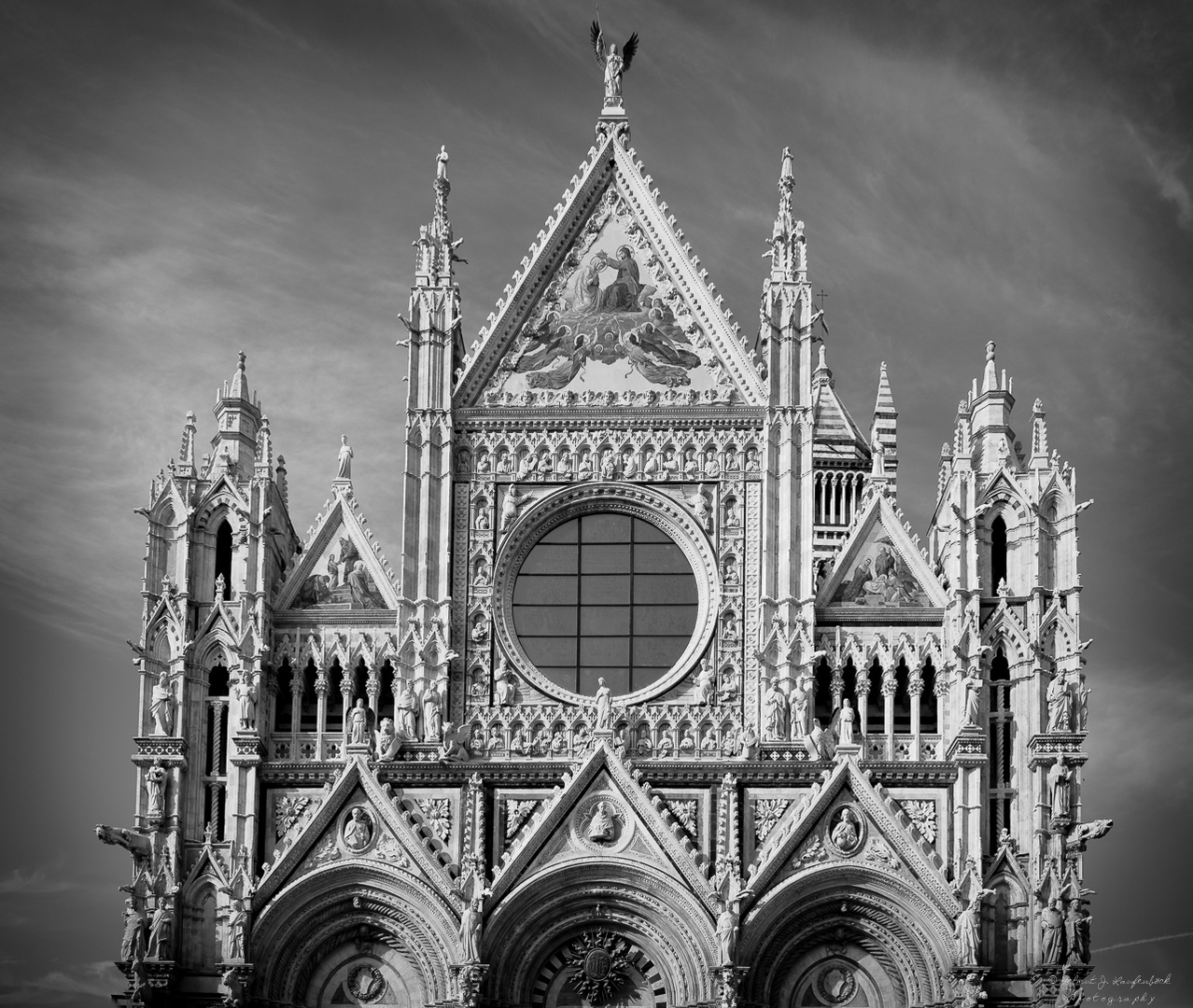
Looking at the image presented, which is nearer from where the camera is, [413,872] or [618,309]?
[413,872]

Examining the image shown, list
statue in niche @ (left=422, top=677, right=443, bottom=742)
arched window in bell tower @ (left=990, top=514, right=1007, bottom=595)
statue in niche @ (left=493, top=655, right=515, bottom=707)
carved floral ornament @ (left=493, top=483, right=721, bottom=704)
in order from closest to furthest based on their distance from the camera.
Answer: statue in niche @ (left=422, top=677, right=443, bottom=742), statue in niche @ (left=493, top=655, right=515, bottom=707), carved floral ornament @ (left=493, top=483, right=721, bottom=704), arched window in bell tower @ (left=990, top=514, right=1007, bottom=595)

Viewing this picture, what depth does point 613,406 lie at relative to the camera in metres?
40.0

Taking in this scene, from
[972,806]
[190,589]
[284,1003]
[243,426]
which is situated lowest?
[284,1003]

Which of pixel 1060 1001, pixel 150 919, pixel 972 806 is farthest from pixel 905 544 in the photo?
pixel 150 919

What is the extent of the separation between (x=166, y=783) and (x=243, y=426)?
5650 millimetres

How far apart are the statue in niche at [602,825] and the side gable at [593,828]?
0.04 ft

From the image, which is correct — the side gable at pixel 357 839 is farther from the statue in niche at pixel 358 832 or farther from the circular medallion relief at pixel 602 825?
the circular medallion relief at pixel 602 825

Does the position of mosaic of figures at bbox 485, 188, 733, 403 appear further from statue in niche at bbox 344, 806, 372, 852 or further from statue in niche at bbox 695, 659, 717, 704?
statue in niche at bbox 344, 806, 372, 852

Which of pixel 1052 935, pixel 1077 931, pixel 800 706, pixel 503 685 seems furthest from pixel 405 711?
pixel 1077 931

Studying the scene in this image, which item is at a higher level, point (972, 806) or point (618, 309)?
point (618, 309)

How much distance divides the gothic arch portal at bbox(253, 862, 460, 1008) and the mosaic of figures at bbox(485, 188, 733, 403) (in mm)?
7545

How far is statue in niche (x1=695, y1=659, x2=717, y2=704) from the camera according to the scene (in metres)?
38.3

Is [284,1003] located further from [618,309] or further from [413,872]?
[618,309]

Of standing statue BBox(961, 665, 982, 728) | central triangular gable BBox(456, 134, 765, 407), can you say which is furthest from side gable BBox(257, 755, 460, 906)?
standing statue BBox(961, 665, 982, 728)
